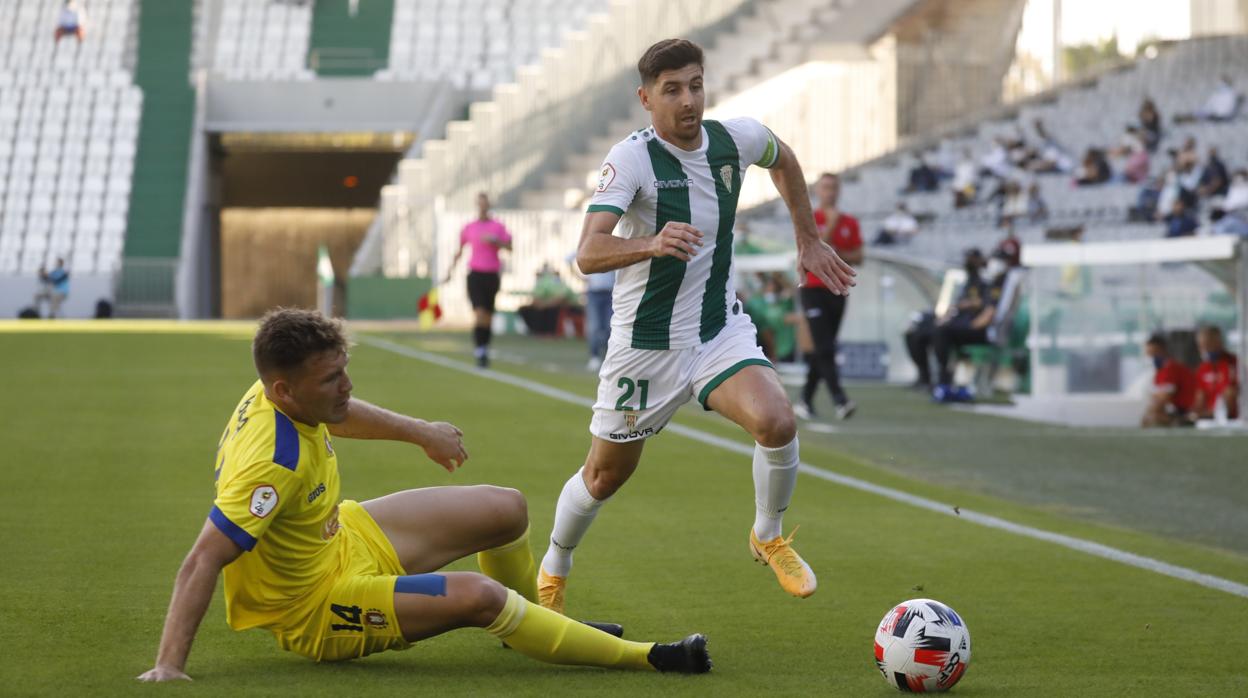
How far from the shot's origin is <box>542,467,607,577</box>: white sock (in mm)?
6379

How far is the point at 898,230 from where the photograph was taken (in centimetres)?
3055

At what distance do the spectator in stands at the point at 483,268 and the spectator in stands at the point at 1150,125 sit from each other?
1291 cm

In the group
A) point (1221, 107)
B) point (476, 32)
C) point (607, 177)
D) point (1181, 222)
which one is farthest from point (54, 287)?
point (607, 177)

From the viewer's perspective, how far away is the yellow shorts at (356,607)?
17.0 feet

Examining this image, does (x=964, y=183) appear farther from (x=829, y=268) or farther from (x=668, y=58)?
(x=668, y=58)

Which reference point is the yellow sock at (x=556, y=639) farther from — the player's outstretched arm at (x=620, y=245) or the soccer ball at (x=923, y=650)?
the player's outstretched arm at (x=620, y=245)

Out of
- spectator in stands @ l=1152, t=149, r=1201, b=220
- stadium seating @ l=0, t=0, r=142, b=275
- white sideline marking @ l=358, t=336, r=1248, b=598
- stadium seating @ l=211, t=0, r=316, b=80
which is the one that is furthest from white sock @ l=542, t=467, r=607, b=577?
stadium seating @ l=211, t=0, r=316, b=80

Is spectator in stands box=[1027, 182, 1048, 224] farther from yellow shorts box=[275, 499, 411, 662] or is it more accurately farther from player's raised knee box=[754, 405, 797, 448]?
yellow shorts box=[275, 499, 411, 662]

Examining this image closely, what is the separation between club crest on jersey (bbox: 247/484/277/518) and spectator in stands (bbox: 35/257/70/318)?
3911cm

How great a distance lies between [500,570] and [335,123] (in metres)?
43.2

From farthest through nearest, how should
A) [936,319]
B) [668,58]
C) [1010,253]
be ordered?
[1010,253] < [936,319] < [668,58]

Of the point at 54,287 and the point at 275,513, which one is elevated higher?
the point at 54,287

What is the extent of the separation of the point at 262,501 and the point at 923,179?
30.2 m

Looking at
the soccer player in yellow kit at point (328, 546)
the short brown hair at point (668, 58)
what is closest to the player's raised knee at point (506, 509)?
the soccer player in yellow kit at point (328, 546)
